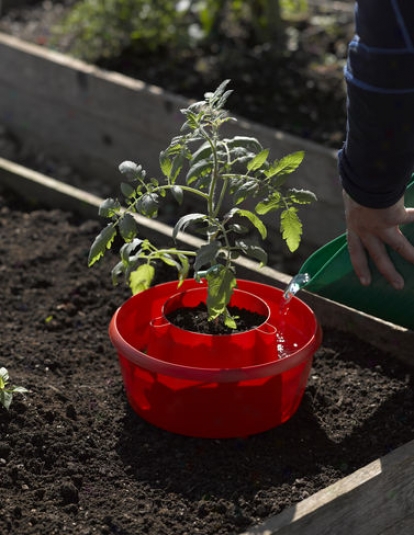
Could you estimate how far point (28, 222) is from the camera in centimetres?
396

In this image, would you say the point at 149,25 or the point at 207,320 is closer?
the point at 207,320

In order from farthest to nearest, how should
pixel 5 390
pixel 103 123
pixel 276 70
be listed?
1. pixel 276 70
2. pixel 103 123
3. pixel 5 390

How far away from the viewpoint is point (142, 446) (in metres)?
2.59

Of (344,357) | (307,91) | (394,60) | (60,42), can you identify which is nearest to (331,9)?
(307,91)

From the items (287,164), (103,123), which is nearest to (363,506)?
(287,164)

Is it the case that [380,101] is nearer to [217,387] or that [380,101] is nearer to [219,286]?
[219,286]

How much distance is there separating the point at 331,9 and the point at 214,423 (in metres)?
3.92

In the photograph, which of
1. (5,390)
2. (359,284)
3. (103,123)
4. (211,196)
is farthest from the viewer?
(103,123)

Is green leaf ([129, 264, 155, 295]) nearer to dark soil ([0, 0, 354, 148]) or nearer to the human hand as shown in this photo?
the human hand

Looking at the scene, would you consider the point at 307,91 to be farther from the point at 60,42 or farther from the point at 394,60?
the point at 394,60

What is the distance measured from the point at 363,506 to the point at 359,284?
0.70 m

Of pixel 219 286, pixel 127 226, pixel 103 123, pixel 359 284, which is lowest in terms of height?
pixel 103 123

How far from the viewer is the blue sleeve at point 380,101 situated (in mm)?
2184

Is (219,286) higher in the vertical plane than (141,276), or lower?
higher
